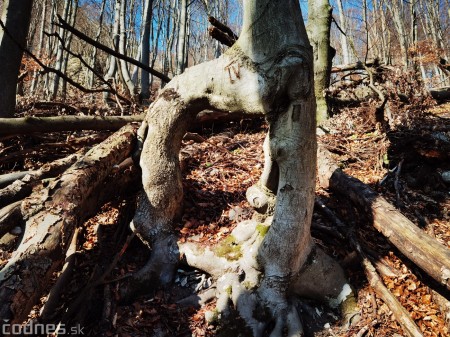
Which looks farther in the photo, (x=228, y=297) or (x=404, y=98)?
(x=404, y=98)

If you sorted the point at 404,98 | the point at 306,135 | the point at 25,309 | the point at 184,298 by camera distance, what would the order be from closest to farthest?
the point at 25,309 < the point at 306,135 < the point at 184,298 < the point at 404,98

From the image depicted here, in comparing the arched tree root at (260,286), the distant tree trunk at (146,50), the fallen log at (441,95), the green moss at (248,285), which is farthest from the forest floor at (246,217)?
the distant tree trunk at (146,50)

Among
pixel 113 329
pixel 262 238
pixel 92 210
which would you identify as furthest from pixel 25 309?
pixel 262 238

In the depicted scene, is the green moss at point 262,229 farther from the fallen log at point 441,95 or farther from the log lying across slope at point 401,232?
Answer: the fallen log at point 441,95

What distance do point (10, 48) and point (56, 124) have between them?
1.83m

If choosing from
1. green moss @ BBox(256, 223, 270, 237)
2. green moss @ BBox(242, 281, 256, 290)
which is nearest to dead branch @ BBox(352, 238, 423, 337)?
green moss @ BBox(256, 223, 270, 237)

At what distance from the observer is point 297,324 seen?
246 centimetres

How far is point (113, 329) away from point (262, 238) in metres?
1.46

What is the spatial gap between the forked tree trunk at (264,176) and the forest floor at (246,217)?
0.20 metres

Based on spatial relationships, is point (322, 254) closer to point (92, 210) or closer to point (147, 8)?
point (92, 210)

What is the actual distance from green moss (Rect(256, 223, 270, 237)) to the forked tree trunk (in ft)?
0.04

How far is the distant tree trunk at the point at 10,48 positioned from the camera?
4602 millimetres

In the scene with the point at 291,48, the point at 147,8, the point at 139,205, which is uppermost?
the point at 147,8

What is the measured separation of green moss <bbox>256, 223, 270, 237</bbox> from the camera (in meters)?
2.85
